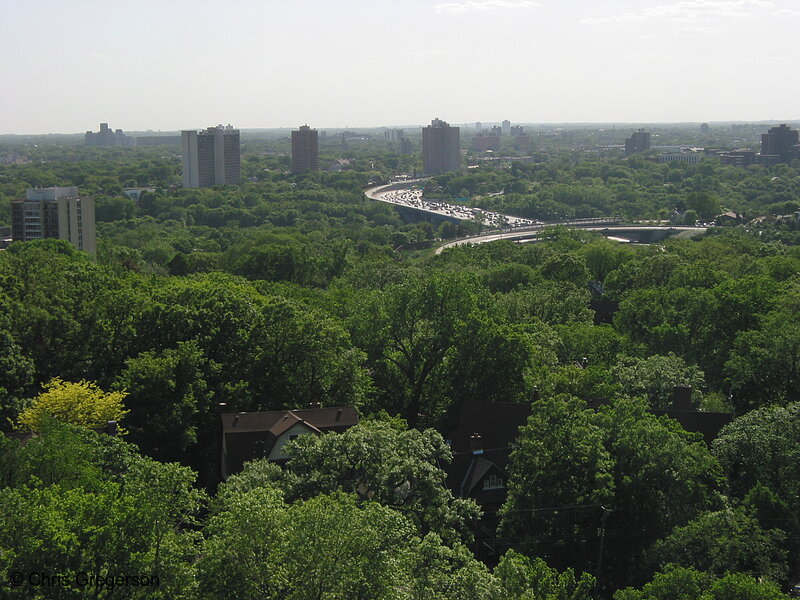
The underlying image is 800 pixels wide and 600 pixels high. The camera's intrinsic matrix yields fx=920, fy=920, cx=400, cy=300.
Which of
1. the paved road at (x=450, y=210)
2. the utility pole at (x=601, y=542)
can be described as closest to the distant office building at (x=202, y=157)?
the paved road at (x=450, y=210)

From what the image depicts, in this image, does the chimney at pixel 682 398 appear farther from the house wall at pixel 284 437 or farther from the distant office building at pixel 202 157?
the distant office building at pixel 202 157

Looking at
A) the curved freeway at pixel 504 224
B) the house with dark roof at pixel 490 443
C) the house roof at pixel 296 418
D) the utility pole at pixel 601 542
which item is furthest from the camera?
the curved freeway at pixel 504 224

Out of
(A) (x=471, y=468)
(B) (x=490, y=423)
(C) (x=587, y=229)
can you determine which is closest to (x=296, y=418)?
(A) (x=471, y=468)

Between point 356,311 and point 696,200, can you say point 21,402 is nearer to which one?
point 356,311

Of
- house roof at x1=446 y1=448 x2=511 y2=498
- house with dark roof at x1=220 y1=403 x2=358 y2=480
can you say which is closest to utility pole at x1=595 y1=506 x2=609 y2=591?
house roof at x1=446 y1=448 x2=511 y2=498

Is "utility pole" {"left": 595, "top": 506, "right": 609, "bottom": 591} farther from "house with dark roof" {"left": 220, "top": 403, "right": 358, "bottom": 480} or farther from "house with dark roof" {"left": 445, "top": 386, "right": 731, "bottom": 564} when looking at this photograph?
"house with dark roof" {"left": 220, "top": 403, "right": 358, "bottom": 480}

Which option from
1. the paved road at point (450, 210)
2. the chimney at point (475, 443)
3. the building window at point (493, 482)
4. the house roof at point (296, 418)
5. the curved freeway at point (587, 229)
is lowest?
the building window at point (493, 482)
